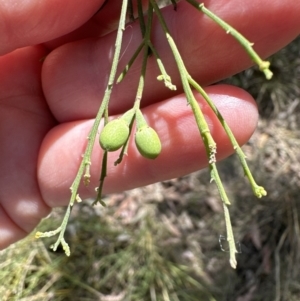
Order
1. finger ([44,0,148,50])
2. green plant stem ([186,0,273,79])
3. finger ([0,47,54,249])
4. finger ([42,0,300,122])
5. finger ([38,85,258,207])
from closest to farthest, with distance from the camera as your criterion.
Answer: green plant stem ([186,0,273,79])
finger ([42,0,300,122])
finger ([38,85,258,207])
finger ([44,0,148,50])
finger ([0,47,54,249])

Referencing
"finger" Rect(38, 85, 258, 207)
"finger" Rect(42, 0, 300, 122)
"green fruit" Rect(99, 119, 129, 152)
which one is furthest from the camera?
"finger" Rect(38, 85, 258, 207)

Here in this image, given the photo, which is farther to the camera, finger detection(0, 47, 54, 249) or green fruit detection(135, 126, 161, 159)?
finger detection(0, 47, 54, 249)

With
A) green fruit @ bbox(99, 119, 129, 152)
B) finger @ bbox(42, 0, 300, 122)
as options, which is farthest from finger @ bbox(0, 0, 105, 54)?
green fruit @ bbox(99, 119, 129, 152)

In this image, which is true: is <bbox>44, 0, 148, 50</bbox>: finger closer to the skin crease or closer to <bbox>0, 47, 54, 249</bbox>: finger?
the skin crease

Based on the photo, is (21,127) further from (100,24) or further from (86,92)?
(100,24)

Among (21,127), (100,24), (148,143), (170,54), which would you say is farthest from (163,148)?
(21,127)

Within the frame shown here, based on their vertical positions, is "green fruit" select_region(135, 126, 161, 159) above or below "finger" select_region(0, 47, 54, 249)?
above

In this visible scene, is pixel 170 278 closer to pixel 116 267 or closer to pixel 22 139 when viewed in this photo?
pixel 116 267
